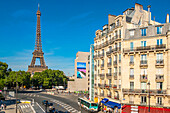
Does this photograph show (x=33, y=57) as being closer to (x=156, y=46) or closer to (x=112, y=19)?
(x=112, y=19)

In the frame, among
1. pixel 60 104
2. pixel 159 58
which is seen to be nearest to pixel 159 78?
pixel 159 58

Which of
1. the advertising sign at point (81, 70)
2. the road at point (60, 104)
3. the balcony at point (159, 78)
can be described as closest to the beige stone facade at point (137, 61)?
the balcony at point (159, 78)

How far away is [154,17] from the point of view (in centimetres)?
4641

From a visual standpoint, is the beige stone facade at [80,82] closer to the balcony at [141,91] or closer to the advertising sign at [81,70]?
the advertising sign at [81,70]

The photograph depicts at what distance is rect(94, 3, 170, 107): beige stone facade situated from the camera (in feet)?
109

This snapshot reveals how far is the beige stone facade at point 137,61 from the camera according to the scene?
109 feet

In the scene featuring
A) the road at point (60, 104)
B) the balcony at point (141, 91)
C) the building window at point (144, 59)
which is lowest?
the road at point (60, 104)

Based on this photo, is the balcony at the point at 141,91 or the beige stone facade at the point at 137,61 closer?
the balcony at the point at 141,91

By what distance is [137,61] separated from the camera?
118 ft

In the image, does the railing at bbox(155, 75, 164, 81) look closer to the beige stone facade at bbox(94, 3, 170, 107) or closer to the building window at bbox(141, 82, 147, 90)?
the beige stone facade at bbox(94, 3, 170, 107)

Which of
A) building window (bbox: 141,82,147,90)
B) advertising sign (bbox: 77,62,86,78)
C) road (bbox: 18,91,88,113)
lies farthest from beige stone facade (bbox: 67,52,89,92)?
building window (bbox: 141,82,147,90)

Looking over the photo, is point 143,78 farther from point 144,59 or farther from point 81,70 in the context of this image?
point 81,70

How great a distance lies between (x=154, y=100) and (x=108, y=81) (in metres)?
12.8

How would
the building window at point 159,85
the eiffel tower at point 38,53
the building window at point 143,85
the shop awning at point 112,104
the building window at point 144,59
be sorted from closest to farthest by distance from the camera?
the building window at point 159,85, the building window at point 143,85, the building window at point 144,59, the shop awning at point 112,104, the eiffel tower at point 38,53
